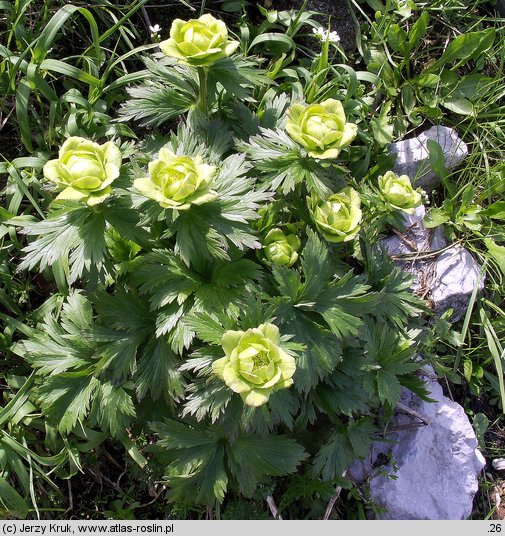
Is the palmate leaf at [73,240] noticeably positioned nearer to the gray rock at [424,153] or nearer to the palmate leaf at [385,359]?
the palmate leaf at [385,359]

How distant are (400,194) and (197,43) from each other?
3.25ft

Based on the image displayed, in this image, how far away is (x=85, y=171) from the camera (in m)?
1.79

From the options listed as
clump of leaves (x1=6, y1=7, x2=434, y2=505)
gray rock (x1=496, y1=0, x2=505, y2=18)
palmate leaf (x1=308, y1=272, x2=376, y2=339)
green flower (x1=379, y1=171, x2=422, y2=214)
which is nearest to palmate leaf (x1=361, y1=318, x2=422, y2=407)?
clump of leaves (x1=6, y1=7, x2=434, y2=505)

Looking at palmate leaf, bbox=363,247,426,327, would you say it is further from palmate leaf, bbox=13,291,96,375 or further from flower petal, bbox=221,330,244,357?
palmate leaf, bbox=13,291,96,375

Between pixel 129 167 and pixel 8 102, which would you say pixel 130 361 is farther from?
pixel 8 102

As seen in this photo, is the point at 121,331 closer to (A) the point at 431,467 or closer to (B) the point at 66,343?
(B) the point at 66,343

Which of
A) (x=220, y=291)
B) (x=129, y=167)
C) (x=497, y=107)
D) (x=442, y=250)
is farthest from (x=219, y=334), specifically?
(x=497, y=107)

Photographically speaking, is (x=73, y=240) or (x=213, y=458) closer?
(x=73, y=240)

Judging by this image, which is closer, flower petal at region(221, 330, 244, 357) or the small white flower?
flower petal at region(221, 330, 244, 357)

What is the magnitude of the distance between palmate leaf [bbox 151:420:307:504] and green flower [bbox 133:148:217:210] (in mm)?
893

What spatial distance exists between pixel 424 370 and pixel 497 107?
1664 millimetres

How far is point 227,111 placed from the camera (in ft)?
8.32

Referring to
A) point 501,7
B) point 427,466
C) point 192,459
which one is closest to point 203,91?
point 192,459

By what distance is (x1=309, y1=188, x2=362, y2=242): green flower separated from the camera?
2.17 metres
